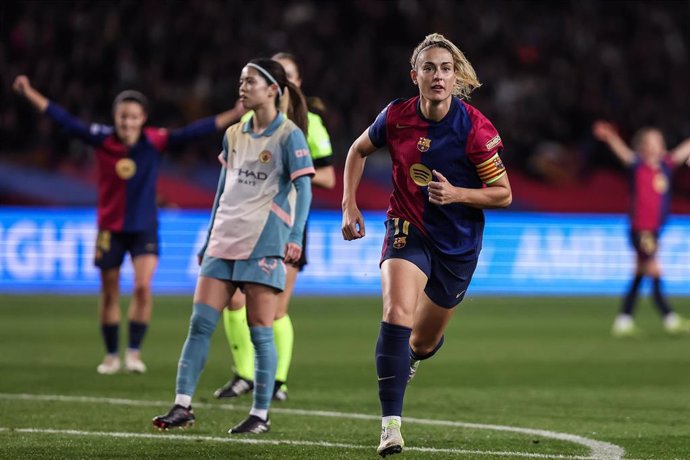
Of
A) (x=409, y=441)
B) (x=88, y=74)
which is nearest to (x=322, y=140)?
(x=409, y=441)

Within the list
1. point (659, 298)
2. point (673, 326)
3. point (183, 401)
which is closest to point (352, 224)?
point (183, 401)

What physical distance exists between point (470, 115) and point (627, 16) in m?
20.5

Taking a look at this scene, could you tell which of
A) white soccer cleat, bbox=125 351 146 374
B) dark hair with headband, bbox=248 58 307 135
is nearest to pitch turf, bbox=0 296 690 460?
white soccer cleat, bbox=125 351 146 374

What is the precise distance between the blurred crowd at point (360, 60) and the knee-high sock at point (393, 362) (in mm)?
14033

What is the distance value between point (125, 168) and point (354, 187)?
395 cm

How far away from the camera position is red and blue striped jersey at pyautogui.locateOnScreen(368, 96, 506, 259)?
6.19 meters

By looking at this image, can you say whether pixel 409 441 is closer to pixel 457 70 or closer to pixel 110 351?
pixel 457 70

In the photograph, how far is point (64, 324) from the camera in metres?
14.3

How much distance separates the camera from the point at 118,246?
394 inches

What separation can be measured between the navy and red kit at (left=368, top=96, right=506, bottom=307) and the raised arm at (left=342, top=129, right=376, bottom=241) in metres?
0.07

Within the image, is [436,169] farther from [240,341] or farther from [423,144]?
[240,341]

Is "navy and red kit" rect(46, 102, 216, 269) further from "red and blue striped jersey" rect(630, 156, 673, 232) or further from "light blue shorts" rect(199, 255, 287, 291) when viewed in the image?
"red and blue striped jersey" rect(630, 156, 673, 232)

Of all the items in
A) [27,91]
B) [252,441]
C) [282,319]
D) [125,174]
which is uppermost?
[27,91]

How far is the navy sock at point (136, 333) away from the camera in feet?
33.2
